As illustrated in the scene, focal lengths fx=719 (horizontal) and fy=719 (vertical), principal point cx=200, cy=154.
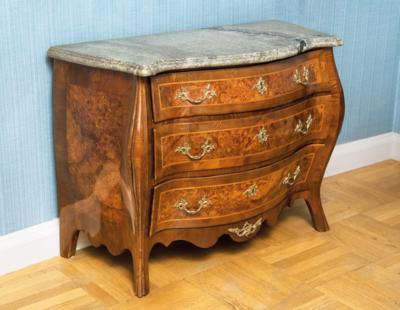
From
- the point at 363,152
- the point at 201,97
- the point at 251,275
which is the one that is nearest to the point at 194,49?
the point at 201,97

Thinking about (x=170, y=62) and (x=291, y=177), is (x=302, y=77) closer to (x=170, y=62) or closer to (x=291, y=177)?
(x=291, y=177)

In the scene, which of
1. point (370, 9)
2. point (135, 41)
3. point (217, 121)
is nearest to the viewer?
point (217, 121)

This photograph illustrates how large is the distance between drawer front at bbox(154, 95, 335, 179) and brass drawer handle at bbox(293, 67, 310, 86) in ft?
0.24

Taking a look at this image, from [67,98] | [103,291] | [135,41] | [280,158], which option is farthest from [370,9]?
[103,291]

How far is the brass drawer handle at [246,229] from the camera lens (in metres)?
2.34

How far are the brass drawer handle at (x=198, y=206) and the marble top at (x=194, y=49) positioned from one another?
0.42 metres

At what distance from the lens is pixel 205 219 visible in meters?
2.25

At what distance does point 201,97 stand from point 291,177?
0.55 m

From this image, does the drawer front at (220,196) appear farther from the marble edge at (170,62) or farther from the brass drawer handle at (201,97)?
the marble edge at (170,62)

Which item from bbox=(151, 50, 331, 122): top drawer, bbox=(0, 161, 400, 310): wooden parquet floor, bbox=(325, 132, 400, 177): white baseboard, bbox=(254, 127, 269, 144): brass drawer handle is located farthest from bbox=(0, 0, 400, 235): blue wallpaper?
bbox=(325, 132, 400, 177): white baseboard

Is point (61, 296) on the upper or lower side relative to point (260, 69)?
lower

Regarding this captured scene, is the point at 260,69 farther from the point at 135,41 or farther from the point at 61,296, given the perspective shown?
the point at 61,296

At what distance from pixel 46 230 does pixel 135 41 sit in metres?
0.70

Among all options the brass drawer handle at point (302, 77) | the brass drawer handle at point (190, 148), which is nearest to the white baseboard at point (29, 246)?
the brass drawer handle at point (190, 148)
